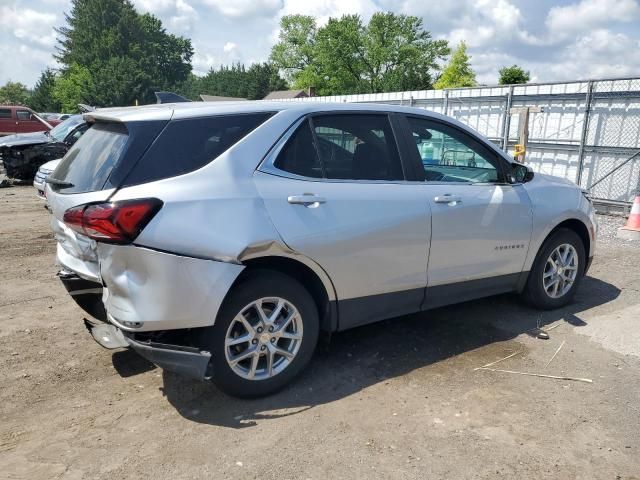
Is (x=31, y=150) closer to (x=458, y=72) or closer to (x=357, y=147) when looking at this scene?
(x=357, y=147)

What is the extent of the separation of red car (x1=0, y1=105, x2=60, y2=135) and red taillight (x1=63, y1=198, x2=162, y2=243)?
22101mm

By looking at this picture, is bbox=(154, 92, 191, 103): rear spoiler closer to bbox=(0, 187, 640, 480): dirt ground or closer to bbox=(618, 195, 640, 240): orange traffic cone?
bbox=(0, 187, 640, 480): dirt ground

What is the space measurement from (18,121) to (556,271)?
2389 centimetres

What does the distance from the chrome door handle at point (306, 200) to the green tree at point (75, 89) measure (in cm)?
6182

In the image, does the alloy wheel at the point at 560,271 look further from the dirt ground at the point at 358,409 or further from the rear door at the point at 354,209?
the rear door at the point at 354,209

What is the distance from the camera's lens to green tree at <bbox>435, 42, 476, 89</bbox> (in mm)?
54928

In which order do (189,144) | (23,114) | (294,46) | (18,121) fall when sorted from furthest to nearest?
(294,46)
(23,114)
(18,121)
(189,144)

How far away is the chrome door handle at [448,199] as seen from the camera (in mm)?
3873

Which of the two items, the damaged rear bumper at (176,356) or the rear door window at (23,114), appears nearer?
the damaged rear bumper at (176,356)

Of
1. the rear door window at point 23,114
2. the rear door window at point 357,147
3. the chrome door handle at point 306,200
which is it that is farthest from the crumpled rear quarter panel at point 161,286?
the rear door window at point 23,114

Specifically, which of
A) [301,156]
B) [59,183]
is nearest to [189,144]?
[301,156]

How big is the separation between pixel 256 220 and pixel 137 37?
2833 inches

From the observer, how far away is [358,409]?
325 cm

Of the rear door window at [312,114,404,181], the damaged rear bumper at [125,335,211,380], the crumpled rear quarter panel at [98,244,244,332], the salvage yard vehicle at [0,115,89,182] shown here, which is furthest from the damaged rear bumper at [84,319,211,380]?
the salvage yard vehicle at [0,115,89,182]
